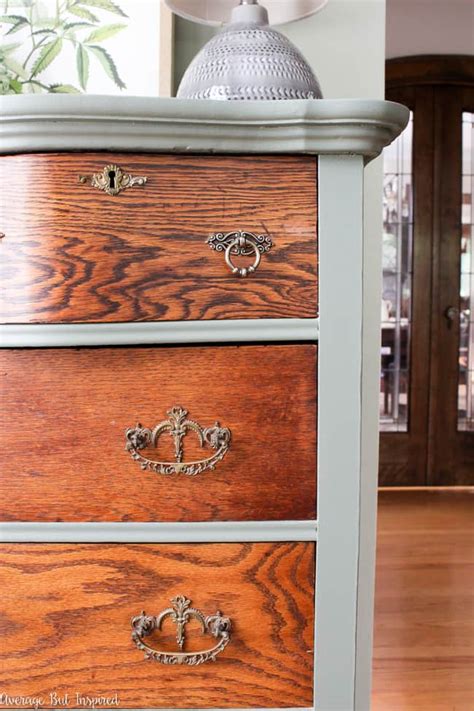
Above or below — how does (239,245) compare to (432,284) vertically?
below

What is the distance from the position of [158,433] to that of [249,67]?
52 centimetres

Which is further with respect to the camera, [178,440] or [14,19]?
[14,19]

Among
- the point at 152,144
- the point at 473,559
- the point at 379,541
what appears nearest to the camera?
the point at 152,144

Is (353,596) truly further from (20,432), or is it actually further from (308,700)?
(20,432)

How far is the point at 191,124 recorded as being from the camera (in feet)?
2.63

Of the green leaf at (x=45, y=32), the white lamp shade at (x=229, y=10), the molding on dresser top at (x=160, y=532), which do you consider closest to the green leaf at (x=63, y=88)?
the green leaf at (x=45, y=32)

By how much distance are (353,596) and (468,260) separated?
13.1 feet

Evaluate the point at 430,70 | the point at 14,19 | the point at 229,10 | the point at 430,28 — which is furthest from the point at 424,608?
the point at 430,28

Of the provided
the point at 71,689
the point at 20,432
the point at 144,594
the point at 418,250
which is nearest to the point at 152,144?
the point at 20,432

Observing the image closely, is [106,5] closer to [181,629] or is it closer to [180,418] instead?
[180,418]

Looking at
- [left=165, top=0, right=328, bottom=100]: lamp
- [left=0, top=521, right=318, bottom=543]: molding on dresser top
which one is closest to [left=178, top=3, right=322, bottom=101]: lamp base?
[left=165, top=0, right=328, bottom=100]: lamp

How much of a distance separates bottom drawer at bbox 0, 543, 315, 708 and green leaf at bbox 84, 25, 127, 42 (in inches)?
41.2

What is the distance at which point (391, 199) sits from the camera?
449cm

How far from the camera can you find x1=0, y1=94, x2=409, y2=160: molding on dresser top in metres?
0.78
